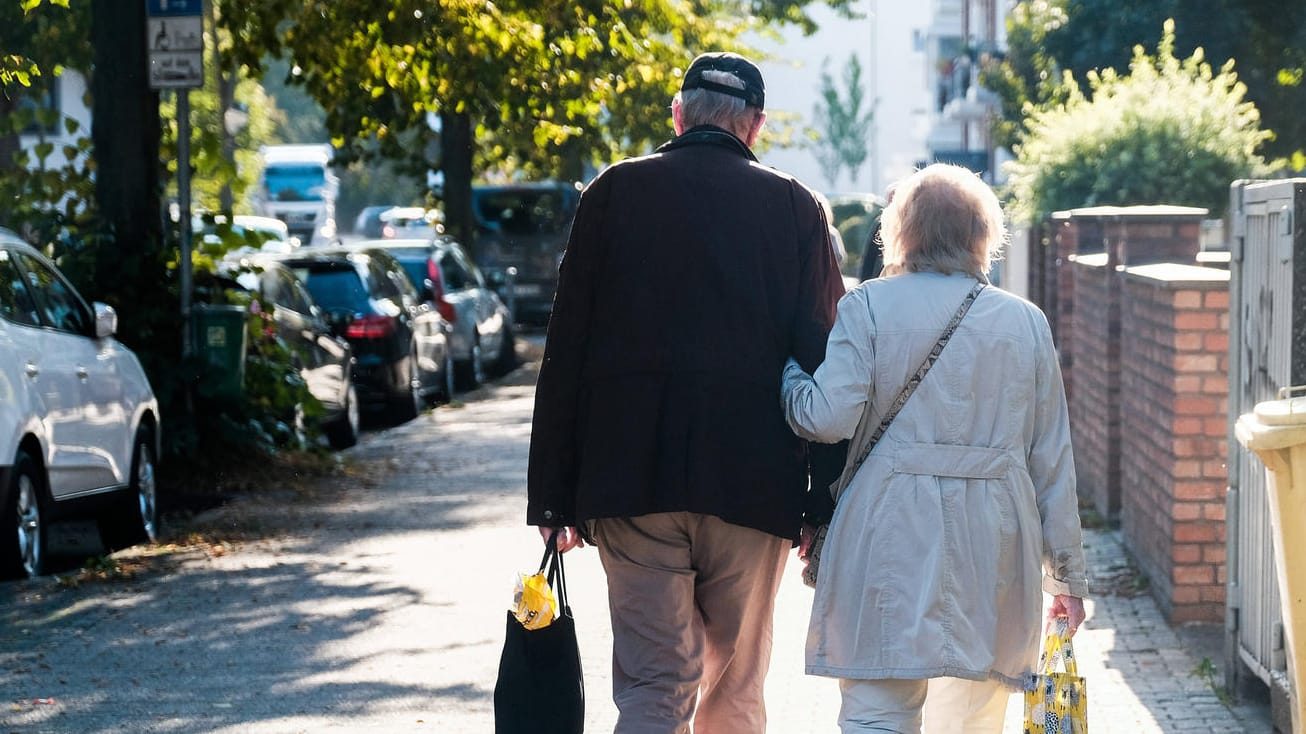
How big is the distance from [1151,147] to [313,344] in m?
6.41

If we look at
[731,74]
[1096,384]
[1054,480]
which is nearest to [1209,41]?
[1096,384]

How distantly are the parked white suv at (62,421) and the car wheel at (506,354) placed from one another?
1272cm

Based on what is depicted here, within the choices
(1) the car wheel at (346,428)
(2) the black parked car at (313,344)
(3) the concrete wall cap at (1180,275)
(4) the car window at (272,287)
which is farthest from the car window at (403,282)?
(3) the concrete wall cap at (1180,275)

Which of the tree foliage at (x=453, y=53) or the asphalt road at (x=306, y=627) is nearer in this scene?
the asphalt road at (x=306, y=627)

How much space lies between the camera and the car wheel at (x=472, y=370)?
67.8ft

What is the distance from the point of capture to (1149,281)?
7.86 meters

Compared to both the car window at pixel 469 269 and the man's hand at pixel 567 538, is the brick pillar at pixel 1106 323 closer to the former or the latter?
the man's hand at pixel 567 538

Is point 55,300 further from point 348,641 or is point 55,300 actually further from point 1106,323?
point 1106,323

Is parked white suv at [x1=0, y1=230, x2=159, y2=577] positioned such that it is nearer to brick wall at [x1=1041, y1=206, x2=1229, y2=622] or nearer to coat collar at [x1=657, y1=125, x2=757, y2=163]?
coat collar at [x1=657, y1=125, x2=757, y2=163]

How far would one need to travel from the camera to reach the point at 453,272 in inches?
837

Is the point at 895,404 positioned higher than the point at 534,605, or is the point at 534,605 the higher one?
the point at 895,404

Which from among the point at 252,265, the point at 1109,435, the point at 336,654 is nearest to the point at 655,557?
the point at 336,654

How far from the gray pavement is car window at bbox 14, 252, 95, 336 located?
1148mm

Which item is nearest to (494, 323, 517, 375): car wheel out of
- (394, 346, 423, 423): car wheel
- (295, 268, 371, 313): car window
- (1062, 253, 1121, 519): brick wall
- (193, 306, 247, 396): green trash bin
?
(394, 346, 423, 423): car wheel
